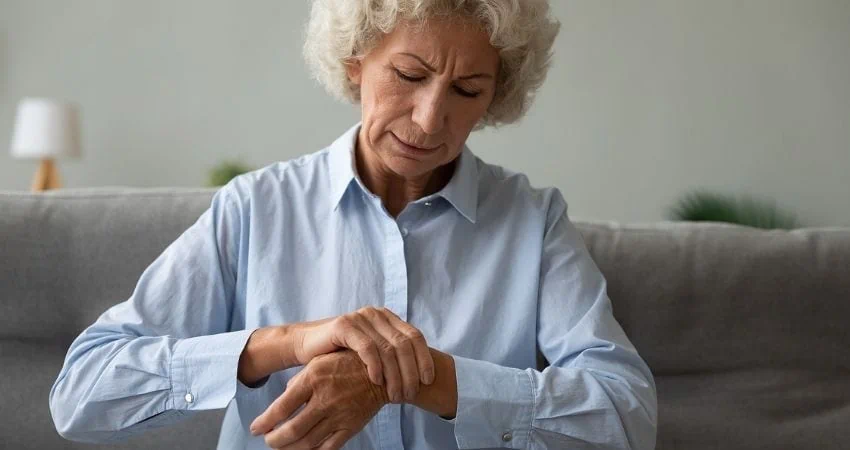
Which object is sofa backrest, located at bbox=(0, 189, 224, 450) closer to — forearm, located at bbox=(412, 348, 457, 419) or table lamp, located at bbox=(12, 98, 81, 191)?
forearm, located at bbox=(412, 348, 457, 419)

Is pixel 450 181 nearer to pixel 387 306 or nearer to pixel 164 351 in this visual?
pixel 387 306

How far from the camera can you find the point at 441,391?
3.79 ft

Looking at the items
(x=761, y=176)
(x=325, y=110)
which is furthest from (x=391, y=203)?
(x=761, y=176)

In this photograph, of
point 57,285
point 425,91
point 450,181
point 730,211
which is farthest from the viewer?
point 730,211

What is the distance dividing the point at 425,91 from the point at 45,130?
131 inches

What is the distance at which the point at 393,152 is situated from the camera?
1316mm

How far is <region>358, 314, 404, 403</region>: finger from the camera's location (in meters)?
1.11

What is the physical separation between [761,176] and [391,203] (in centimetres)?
346

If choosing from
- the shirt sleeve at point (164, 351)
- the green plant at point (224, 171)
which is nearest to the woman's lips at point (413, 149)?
the shirt sleeve at point (164, 351)

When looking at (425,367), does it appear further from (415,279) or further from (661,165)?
(661,165)

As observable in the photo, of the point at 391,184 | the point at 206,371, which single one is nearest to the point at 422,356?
the point at 206,371

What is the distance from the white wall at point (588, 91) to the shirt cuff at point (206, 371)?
333 cm

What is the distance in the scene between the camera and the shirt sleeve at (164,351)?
118cm

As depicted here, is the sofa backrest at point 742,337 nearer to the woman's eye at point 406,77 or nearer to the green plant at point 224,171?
the woman's eye at point 406,77
